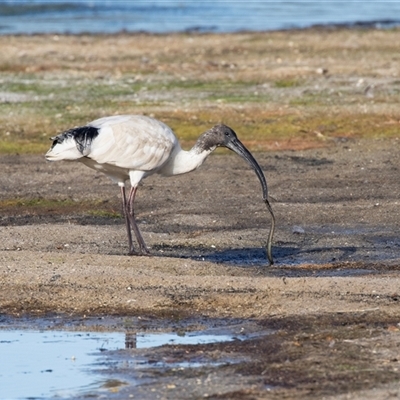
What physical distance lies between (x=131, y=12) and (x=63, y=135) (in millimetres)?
42615

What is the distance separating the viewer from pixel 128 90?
2430 centimetres

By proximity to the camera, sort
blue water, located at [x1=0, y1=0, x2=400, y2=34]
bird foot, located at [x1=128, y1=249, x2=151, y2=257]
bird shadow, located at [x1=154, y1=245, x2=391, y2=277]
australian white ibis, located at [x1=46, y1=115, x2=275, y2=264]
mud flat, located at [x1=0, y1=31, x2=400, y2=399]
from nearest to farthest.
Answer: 1. mud flat, located at [x1=0, y1=31, x2=400, y2=399]
2. bird shadow, located at [x1=154, y1=245, x2=391, y2=277]
3. australian white ibis, located at [x1=46, y1=115, x2=275, y2=264]
4. bird foot, located at [x1=128, y1=249, x2=151, y2=257]
5. blue water, located at [x1=0, y1=0, x2=400, y2=34]

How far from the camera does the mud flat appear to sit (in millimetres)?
7438

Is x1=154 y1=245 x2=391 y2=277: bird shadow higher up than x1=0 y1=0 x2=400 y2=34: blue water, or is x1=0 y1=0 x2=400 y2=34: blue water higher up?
x1=154 y1=245 x2=391 y2=277: bird shadow

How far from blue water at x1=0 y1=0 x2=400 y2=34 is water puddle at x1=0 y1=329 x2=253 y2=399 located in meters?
33.2

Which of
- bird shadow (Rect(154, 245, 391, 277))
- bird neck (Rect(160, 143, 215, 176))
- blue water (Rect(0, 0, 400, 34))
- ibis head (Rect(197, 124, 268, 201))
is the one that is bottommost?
blue water (Rect(0, 0, 400, 34))

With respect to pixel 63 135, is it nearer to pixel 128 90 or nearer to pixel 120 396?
pixel 120 396

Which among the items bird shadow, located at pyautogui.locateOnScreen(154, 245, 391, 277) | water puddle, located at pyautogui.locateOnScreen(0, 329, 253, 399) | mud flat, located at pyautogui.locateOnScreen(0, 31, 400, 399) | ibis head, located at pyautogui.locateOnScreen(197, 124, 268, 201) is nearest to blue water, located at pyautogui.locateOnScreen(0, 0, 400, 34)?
mud flat, located at pyautogui.locateOnScreen(0, 31, 400, 399)

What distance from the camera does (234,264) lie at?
11.5 metres

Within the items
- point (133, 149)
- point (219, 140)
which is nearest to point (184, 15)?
point (219, 140)

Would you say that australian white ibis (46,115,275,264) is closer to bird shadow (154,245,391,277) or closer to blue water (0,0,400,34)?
bird shadow (154,245,391,277)

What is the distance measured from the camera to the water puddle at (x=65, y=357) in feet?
23.7

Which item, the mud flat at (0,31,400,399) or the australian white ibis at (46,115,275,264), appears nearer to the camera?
the mud flat at (0,31,400,399)

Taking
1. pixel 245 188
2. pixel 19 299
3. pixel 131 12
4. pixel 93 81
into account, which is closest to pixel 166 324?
pixel 19 299
